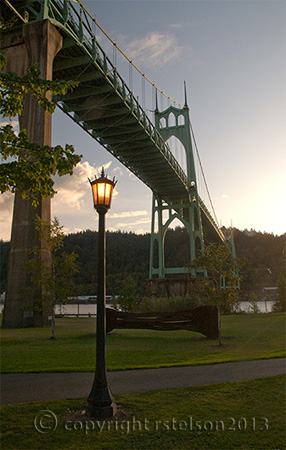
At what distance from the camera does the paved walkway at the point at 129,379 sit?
6.13 m

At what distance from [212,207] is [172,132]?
87.6ft

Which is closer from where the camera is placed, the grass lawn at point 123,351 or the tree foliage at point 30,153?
Answer: the tree foliage at point 30,153

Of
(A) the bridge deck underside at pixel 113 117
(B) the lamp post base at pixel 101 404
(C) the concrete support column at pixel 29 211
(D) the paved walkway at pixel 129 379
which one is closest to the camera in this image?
(B) the lamp post base at pixel 101 404

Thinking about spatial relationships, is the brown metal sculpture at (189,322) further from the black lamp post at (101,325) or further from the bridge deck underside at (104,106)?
the bridge deck underside at (104,106)

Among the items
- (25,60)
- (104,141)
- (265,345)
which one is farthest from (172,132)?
(265,345)

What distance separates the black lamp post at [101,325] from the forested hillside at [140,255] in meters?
71.1

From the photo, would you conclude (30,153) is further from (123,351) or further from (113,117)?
(113,117)

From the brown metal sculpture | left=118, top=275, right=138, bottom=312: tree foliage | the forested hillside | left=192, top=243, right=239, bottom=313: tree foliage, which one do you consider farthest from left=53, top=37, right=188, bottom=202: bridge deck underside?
the forested hillside

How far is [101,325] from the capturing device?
18.4 feet

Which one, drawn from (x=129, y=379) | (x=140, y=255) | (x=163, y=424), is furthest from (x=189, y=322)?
(x=140, y=255)

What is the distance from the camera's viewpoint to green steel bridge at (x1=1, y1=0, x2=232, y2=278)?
2030cm

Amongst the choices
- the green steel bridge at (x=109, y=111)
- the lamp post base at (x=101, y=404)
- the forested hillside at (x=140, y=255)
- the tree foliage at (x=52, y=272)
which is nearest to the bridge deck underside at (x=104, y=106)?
the green steel bridge at (x=109, y=111)

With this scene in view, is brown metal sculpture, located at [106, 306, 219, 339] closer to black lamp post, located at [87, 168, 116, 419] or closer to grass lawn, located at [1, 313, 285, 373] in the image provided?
grass lawn, located at [1, 313, 285, 373]

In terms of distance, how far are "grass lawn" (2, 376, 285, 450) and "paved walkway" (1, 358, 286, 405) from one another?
0.59m
